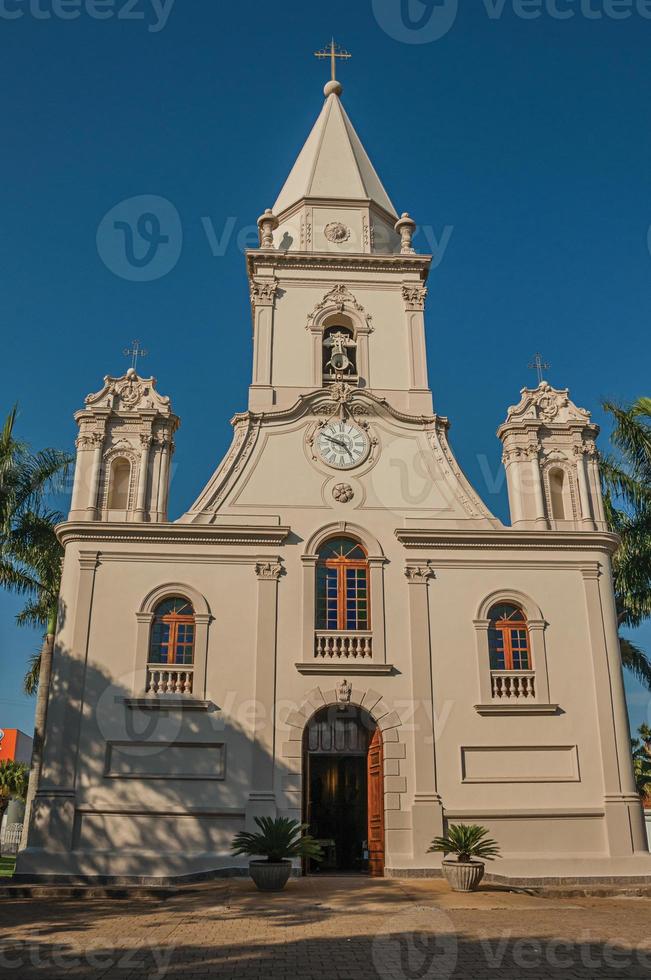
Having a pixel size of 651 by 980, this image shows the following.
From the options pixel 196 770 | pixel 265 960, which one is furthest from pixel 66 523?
pixel 265 960

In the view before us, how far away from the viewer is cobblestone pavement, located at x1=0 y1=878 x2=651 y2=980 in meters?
10.8

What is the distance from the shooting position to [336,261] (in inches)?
1083

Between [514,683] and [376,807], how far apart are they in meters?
4.78

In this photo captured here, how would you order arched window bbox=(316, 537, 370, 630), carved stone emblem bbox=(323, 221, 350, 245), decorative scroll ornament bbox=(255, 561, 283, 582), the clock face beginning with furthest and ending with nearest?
carved stone emblem bbox=(323, 221, 350, 245) < the clock face < arched window bbox=(316, 537, 370, 630) < decorative scroll ornament bbox=(255, 561, 283, 582)

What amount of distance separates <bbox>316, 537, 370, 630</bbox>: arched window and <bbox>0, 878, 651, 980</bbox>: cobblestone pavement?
6998 mm

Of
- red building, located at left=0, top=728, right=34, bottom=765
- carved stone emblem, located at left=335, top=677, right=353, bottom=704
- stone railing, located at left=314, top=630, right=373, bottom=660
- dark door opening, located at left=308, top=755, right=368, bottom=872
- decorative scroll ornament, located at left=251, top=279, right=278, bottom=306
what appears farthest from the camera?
red building, located at left=0, top=728, right=34, bottom=765

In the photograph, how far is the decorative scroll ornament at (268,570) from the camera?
22500mm

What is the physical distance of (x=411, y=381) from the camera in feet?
86.2

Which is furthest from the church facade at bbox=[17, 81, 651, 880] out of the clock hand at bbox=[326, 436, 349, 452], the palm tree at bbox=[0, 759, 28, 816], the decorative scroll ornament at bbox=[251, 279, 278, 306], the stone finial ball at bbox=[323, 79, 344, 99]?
the palm tree at bbox=[0, 759, 28, 816]

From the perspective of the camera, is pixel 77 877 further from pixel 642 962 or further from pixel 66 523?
pixel 642 962

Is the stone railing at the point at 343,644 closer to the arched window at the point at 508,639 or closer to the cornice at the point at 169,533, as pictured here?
the cornice at the point at 169,533

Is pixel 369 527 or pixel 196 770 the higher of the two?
pixel 369 527

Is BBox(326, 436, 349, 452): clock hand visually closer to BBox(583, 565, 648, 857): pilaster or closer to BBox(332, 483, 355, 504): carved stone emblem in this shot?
BBox(332, 483, 355, 504): carved stone emblem

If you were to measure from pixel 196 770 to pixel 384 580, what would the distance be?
6.83m
